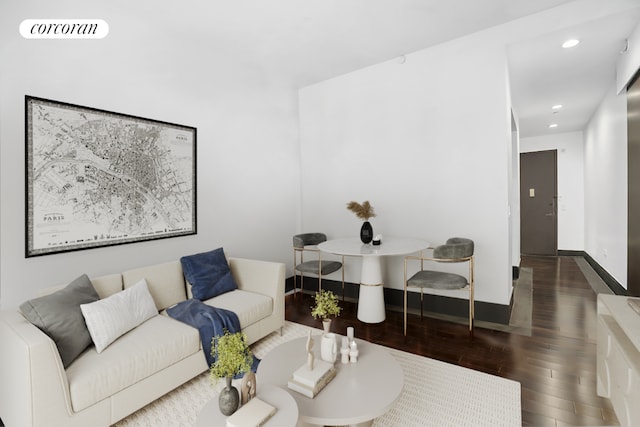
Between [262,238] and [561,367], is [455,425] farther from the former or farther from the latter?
[262,238]

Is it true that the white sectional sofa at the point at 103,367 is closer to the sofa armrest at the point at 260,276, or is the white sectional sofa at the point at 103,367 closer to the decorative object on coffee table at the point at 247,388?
the sofa armrest at the point at 260,276

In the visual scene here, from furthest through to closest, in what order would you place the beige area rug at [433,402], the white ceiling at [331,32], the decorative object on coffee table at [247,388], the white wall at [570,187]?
the white wall at [570,187], the white ceiling at [331,32], the beige area rug at [433,402], the decorative object on coffee table at [247,388]

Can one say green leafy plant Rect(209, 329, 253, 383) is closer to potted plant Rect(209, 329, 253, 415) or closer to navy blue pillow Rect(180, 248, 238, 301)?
potted plant Rect(209, 329, 253, 415)

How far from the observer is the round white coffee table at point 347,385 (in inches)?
56.4

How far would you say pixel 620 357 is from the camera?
1.66 m

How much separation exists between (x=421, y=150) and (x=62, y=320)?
349 cm

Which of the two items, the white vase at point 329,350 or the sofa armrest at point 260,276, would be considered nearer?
the white vase at point 329,350

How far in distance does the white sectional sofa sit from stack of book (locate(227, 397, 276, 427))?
97 cm

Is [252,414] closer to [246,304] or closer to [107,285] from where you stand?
[246,304]

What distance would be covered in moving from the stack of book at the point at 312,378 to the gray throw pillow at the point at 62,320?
128 cm

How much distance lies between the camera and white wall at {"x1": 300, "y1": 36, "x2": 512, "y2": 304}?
3.18m

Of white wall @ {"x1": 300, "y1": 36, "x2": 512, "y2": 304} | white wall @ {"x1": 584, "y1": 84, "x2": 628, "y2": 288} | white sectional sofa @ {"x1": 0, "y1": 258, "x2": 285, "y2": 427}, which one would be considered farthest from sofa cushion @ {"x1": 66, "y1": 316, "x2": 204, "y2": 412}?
white wall @ {"x1": 584, "y1": 84, "x2": 628, "y2": 288}

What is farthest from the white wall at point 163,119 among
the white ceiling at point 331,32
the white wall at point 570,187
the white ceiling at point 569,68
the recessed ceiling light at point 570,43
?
the white wall at point 570,187

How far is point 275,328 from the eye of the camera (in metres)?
2.97
